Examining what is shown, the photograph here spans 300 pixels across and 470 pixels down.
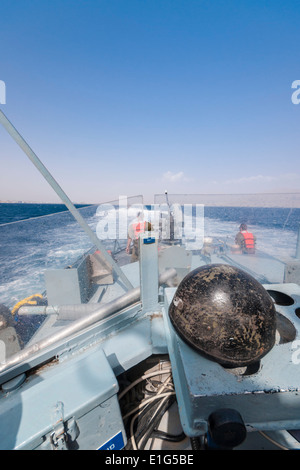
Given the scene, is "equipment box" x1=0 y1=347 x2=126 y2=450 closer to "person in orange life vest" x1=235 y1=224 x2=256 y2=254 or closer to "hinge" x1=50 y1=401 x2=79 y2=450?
"hinge" x1=50 y1=401 x2=79 y2=450

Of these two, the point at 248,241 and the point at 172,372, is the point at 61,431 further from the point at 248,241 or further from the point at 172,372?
the point at 248,241

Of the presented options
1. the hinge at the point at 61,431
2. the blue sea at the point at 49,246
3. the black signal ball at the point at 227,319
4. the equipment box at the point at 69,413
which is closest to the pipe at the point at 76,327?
the equipment box at the point at 69,413

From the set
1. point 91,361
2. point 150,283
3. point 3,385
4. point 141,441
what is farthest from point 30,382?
point 150,283

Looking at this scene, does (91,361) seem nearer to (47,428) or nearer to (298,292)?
(47,428)

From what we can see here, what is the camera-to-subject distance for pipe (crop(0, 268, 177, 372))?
177 centimetres

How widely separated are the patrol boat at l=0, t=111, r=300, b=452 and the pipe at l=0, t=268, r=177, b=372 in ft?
0.04

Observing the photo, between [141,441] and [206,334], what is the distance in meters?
1.38

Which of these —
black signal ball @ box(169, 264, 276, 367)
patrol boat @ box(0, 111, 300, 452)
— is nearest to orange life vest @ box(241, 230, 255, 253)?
patrol boat @ box(0, 111, 300, 452)

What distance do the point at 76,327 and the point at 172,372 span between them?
1.08 m

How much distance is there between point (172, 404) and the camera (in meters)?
2.02

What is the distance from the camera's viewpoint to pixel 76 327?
2016mm

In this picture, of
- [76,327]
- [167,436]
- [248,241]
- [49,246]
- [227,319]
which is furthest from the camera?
[49,246]

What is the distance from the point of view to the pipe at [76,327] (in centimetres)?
177

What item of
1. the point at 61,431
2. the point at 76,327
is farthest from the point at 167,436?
the point at 76,327
